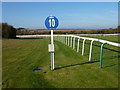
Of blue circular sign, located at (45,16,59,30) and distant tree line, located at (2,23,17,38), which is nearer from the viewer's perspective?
blue circular sign, located at (45,16,59,30)

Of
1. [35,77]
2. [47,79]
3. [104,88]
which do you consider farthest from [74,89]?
→ [35,77]

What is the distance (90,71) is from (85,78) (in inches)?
39.3

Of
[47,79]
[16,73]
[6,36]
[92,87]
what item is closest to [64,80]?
[47,79]

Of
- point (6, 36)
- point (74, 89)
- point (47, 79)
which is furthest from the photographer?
point (6, 36)

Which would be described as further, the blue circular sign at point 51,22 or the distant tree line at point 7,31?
the distant tree line at point 7,31

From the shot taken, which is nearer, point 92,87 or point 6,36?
point 92,87

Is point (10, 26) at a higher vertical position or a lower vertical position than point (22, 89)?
higher

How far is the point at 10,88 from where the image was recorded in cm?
509

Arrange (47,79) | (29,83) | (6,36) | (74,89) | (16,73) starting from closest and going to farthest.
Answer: (74,89)
(29,83)
(47,79)
(16,73)
(6,36)

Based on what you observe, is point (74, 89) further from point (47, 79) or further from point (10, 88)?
point (10, 88)

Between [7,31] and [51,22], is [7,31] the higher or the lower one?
the higher one

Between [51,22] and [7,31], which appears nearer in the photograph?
[51,22]

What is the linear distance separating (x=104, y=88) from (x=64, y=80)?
1.40m

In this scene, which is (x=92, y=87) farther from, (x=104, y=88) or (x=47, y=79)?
(x=47, y=79)
